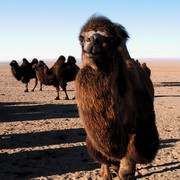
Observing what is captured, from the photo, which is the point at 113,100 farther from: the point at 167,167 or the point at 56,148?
the point at 56,148

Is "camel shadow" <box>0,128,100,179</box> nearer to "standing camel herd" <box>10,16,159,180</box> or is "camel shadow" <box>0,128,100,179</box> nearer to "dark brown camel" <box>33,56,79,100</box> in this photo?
"standing camel herd" <box>10,16,159,180</box>

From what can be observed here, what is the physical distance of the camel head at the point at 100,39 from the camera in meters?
2.18

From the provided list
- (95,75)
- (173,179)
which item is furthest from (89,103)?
(173,179)

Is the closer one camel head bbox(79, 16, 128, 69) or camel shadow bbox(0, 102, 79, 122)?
camel head bbox(79, 16, 128, 69)

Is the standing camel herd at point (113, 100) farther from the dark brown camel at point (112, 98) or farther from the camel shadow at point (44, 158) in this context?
the camel shadow at point (44, 158)

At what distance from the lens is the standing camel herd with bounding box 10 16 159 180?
7.41 ft

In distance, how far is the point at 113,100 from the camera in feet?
7.59

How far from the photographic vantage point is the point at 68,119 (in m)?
8.10

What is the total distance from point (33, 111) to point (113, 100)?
758 cm

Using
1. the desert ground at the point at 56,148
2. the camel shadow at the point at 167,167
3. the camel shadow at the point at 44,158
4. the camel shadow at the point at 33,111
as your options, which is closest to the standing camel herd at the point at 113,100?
the camel shadow at the point at 167,167

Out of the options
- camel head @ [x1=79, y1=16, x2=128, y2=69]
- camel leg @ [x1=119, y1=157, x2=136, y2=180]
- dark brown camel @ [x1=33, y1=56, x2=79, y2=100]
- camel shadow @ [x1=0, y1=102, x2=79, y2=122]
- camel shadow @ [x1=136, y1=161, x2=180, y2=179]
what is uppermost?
camel head @ [x1=79, y1=16, x2=128, y2=69]

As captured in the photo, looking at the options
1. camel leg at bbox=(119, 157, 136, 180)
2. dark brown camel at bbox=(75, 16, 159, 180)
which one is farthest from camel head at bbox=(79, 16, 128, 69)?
camel leg at bbox=(119, 157, 136, 180)

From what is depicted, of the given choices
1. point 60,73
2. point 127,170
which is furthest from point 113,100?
point 60,73

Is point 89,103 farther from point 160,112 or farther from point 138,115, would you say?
point 160,112
